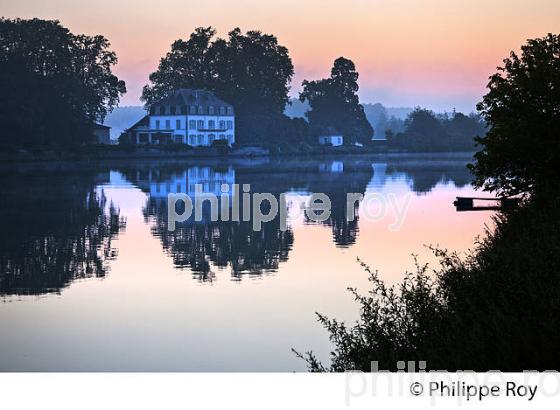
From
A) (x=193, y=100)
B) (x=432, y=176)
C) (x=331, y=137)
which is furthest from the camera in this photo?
(x=331, y=137)

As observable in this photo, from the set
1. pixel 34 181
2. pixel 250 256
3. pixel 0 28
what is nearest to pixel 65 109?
pixel 0 28

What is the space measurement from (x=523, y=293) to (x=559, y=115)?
29.0 ft

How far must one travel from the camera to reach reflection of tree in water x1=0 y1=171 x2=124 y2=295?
16.5 metres

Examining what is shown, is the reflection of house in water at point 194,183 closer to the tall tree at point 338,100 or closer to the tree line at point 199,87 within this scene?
the tree line at point 199,87

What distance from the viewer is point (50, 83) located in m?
57.8

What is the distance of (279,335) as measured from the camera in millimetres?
11938

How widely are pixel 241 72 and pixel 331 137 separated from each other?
31.8ft

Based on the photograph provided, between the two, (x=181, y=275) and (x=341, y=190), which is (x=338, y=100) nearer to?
(x=341, y=190)

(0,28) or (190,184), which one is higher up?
(0,28)

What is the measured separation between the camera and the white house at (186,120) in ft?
250

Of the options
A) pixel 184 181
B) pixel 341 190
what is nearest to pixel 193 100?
pixel 184 181

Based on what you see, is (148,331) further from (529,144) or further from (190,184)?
(190,184)

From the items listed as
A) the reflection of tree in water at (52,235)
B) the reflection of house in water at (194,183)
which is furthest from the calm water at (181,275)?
the reflection of house in water at (194,183)

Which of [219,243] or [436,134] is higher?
[436,134]
